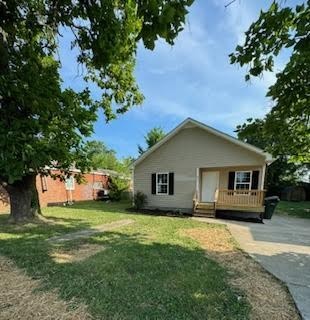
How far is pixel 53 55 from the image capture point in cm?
770

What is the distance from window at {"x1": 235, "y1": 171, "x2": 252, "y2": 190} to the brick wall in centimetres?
838

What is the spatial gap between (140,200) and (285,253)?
1013cm

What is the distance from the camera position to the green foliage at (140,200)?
15641 mm

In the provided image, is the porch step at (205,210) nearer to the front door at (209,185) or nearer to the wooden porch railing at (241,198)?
the wooden porch railing at (241,198)

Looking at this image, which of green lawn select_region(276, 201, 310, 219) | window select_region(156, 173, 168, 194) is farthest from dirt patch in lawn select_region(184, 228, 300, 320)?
green lawn select_region(276, 201, 310, 219)

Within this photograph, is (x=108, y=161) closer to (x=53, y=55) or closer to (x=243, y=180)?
(x=243, y=180)

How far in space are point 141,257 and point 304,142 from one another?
14.3 ft

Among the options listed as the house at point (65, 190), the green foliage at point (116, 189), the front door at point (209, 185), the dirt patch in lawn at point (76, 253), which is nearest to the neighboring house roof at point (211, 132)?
the front door at point (209, 185)

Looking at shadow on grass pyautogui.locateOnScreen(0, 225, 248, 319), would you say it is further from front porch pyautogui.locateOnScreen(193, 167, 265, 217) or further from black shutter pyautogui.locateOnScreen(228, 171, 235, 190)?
black shutter pyautogui.locateOnScreen(228, 171, 235, 190)

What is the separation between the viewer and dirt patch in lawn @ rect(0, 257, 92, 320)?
310cm

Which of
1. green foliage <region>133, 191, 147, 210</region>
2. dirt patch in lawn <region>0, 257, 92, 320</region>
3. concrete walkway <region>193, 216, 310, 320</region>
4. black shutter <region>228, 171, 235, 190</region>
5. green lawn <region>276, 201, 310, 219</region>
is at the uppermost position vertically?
black shutter <region>228, 171, 235, 190</region>

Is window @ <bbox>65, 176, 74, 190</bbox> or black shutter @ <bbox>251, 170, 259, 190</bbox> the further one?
window @ <bbox>65, 176, 74, 190</bbox>

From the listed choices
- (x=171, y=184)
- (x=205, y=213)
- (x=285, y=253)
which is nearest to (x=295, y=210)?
(x=205, y=213)

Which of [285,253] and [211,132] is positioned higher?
[211,132]
